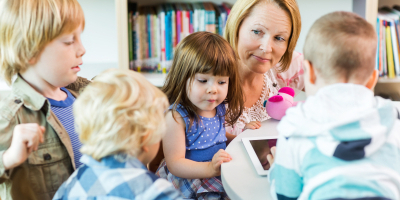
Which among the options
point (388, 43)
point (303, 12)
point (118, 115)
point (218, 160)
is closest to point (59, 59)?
point (118, 115)

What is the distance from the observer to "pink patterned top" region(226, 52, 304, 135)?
54.8 inches

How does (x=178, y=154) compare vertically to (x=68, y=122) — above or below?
below

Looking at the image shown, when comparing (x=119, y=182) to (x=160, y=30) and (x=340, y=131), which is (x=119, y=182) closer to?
(x=340, y=131)

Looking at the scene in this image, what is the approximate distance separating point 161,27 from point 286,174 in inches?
59.9

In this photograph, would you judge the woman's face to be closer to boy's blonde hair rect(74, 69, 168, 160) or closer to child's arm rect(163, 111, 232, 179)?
child's arm rect(163, 111, 232, 179)

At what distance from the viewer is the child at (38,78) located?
34.0 inches

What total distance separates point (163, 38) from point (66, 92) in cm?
102

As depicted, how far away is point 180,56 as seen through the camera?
1104 mm

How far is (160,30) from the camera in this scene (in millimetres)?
2025

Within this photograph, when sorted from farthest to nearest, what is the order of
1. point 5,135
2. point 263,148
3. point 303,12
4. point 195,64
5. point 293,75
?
point 303,12 < point 293,75 < point 195,64 < point 263,148 < point 5,135

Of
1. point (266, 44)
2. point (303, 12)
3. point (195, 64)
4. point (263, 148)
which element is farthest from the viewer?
point (303, 12)

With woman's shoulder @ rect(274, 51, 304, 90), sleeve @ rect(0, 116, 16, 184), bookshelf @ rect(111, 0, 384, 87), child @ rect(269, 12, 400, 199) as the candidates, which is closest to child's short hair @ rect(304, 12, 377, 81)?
child @ rect(269, 12, 400, 199)

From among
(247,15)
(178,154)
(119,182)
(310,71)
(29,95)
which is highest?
(247,15)

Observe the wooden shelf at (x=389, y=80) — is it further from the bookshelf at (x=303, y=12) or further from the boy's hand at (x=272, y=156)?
the boy's hand at (x=272, y=156)
